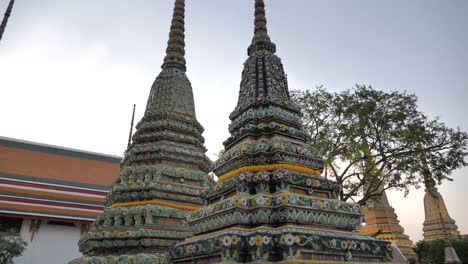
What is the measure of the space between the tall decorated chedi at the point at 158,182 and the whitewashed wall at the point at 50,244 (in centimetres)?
1124

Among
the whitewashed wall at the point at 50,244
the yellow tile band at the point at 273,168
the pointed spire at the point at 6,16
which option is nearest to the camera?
the yellow tile band at the point at 273,168

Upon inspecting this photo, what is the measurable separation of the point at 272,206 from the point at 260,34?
178 inches

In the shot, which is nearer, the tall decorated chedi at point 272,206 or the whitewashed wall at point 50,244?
the tall decorated chedi at point 272,206

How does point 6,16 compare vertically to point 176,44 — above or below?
below

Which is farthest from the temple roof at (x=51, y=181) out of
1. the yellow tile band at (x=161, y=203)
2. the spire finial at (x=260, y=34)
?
the spire finial at (x=260, y=34)

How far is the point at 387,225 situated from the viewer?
21.5m

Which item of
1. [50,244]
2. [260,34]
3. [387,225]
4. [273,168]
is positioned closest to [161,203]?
[273,168]

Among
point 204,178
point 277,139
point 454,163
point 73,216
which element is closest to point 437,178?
point 454,163

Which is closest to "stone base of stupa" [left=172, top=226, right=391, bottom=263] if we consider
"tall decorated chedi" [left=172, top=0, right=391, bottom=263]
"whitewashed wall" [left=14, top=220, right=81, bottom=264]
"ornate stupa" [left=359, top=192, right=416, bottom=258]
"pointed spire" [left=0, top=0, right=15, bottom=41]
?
"tall decorated chedi" [left=172, top=0, right=391, bottom=263]

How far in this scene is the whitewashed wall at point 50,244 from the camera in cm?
1908

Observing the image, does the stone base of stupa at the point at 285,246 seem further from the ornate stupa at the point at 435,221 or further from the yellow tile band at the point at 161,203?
the ornate stupa at the point at 435,221

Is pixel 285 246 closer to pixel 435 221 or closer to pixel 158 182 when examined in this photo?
pixel 158 182

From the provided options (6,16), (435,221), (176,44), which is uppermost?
(176,44)

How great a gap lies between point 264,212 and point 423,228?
954 inches
